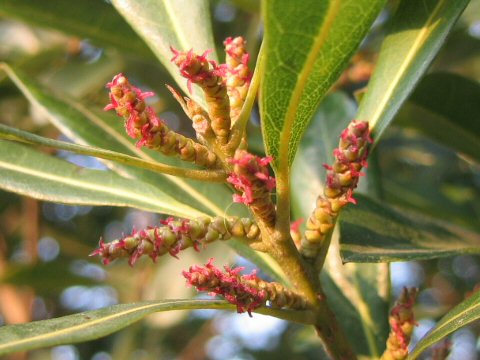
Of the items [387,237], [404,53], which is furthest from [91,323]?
[404,53]

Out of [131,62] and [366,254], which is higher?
[131,62]

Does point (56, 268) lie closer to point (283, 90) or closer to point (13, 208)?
point (13, 208)

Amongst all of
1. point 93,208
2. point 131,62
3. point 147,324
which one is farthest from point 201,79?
point 93,208

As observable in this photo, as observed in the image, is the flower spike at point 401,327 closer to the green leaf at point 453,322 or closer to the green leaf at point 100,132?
the green leaf at point 453,322

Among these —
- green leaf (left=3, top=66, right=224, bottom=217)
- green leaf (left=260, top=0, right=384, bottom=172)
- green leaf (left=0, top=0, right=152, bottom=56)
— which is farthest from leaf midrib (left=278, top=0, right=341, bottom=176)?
green leaf (left=0, top=0, right=152, bottom=56)

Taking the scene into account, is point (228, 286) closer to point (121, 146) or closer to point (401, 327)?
point (401, 327)

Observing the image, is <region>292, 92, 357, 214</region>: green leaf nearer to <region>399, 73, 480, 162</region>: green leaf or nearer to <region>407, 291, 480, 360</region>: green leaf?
<region>399, 73, 480, 162</region>: green leaf
